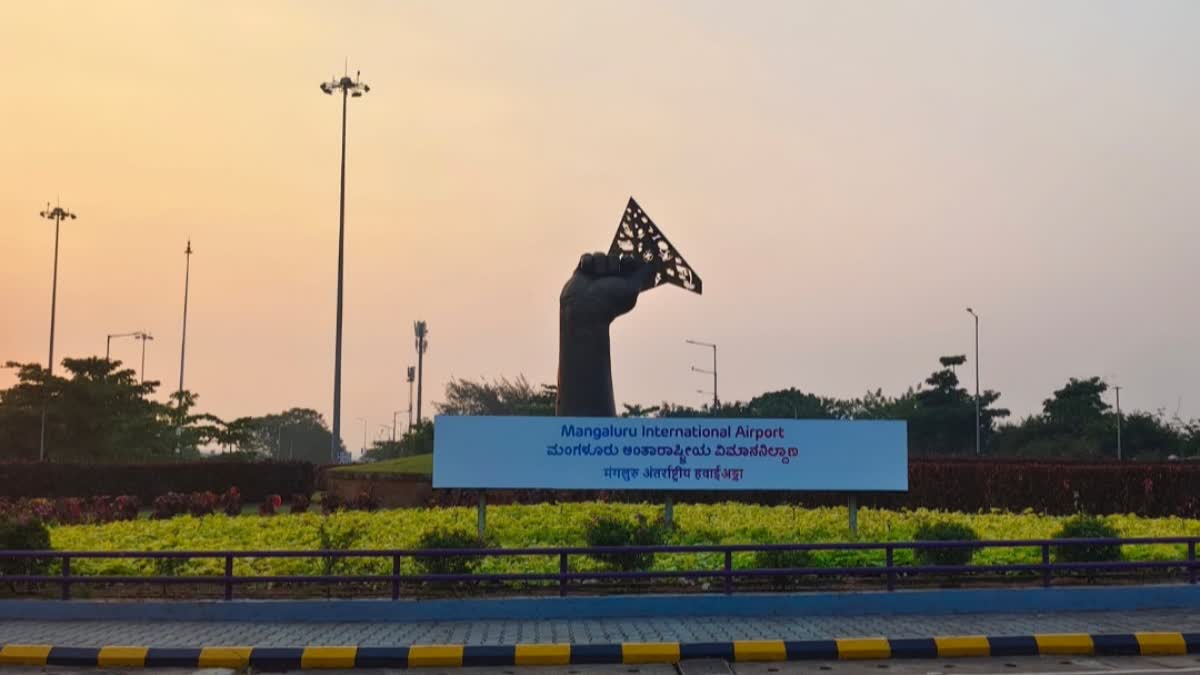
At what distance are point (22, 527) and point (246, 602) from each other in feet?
12.8

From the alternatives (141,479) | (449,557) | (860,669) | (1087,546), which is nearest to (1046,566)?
(1087,546)

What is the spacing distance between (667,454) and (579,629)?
15.9ft

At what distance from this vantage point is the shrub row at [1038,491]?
28422 mm

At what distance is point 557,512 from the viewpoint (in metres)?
21.4

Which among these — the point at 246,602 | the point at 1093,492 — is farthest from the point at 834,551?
the point at 1093,492

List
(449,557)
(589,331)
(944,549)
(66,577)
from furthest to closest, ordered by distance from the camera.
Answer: (589,331), (944,549), (449,557), (66,577)

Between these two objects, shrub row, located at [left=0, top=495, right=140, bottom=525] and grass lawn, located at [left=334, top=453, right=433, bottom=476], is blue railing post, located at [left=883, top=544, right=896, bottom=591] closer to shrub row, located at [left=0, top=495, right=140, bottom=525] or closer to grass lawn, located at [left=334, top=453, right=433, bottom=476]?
shrub row, located at [left=0, top=495, right=140, bottom=525]

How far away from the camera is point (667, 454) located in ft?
57.8

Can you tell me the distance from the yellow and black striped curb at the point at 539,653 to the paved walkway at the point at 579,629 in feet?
1.04

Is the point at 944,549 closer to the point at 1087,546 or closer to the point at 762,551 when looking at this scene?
the point at 1087,546

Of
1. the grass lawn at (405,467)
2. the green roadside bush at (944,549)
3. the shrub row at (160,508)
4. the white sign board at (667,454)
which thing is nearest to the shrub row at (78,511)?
the shrub row at (160,508)

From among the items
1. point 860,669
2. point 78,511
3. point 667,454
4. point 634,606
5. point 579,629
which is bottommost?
point 860,669

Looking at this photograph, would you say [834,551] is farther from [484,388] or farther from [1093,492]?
[484,388]

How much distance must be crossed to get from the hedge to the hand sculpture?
64.4ft
